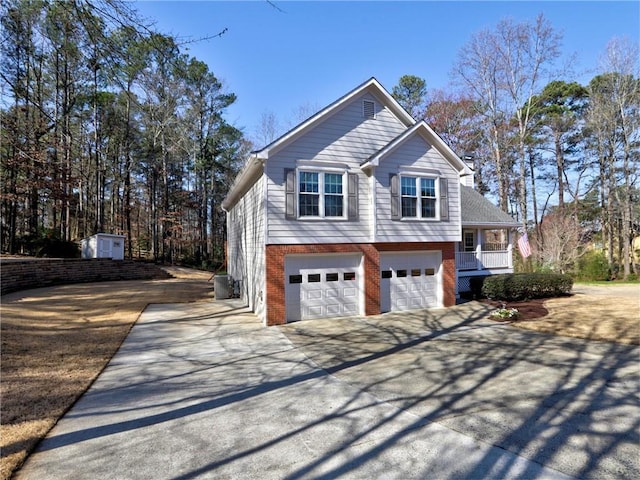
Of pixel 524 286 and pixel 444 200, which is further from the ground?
pixel 444 200

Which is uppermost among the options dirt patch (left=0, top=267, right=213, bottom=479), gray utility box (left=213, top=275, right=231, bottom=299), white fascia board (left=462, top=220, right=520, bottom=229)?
white fascia board (left=462, top=220, right=520, bottom=229)

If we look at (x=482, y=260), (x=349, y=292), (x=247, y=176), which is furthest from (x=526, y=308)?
(x=247, y=176)

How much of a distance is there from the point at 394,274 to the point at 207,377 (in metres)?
7.82

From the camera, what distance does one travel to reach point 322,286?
36.7 feet

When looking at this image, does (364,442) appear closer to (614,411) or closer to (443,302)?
(614,411)

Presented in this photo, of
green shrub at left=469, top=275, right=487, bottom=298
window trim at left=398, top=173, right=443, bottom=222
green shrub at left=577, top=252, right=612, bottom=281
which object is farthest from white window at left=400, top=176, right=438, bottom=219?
green shrub at left=577, top=252, right=612, bottom=281

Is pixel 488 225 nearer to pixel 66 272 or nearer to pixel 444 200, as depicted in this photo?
pixel 444 200

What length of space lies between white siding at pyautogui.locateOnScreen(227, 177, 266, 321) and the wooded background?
8507 millimetres

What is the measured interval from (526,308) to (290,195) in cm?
925

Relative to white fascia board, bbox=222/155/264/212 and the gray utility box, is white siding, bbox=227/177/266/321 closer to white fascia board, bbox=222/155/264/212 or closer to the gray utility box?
white fascia board, bbox=222/155/264/212

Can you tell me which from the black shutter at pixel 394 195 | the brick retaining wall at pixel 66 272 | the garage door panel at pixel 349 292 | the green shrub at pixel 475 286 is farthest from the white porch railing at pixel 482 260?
the brick retaining wall at pixel 66 272

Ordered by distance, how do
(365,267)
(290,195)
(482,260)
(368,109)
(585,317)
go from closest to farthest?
(585,317), (290,195), (365,267), (368,109), (482,260)

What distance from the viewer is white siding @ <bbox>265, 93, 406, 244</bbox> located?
33.9 feet

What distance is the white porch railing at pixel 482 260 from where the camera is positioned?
51.5ft
